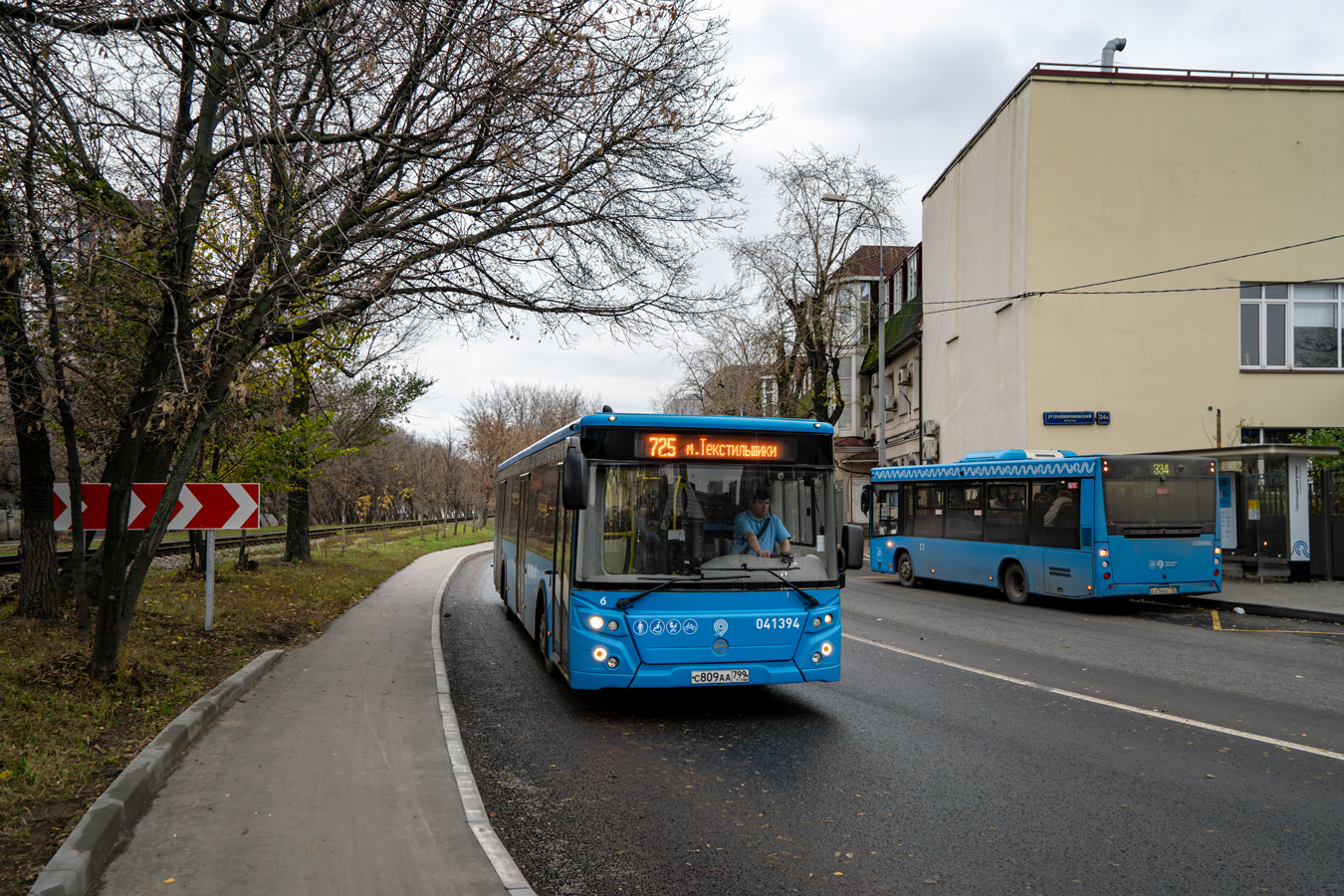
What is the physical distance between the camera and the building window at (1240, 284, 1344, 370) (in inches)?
989

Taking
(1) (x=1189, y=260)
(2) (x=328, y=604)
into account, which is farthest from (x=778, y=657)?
(1) (x=1189, y=260)

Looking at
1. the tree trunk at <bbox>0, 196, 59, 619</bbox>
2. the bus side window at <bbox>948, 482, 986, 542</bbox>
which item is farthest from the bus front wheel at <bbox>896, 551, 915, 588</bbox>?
the tree trunk at <bbox>0, 196, 59, 619</bbox>

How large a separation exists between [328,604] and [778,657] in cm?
1015

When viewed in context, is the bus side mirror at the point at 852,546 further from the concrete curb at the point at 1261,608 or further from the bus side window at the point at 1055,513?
the concrete curb at the point at 1261,608

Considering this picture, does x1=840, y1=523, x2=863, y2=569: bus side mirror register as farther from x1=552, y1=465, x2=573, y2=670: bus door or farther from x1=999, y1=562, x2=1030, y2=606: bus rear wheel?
x1=999, y1=562, x2=1030, y2=606: bus rear wheel

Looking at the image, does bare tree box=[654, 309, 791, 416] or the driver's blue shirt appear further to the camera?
bare tree box=[654, 309, 791, 416]

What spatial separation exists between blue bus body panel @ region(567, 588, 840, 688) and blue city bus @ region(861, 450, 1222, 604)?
9758 mm

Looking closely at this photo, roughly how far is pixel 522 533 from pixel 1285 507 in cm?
1672

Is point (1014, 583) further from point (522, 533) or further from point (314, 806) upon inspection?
point (314, 806)

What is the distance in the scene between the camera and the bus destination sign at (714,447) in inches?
307

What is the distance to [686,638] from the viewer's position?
24.5 ft

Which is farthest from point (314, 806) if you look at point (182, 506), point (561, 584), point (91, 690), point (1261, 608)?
point (1261, 608)

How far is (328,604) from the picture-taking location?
1524 cm

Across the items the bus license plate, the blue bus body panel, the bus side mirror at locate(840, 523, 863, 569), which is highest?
the bus side mirror at locate(840, 523, 863, 569)
